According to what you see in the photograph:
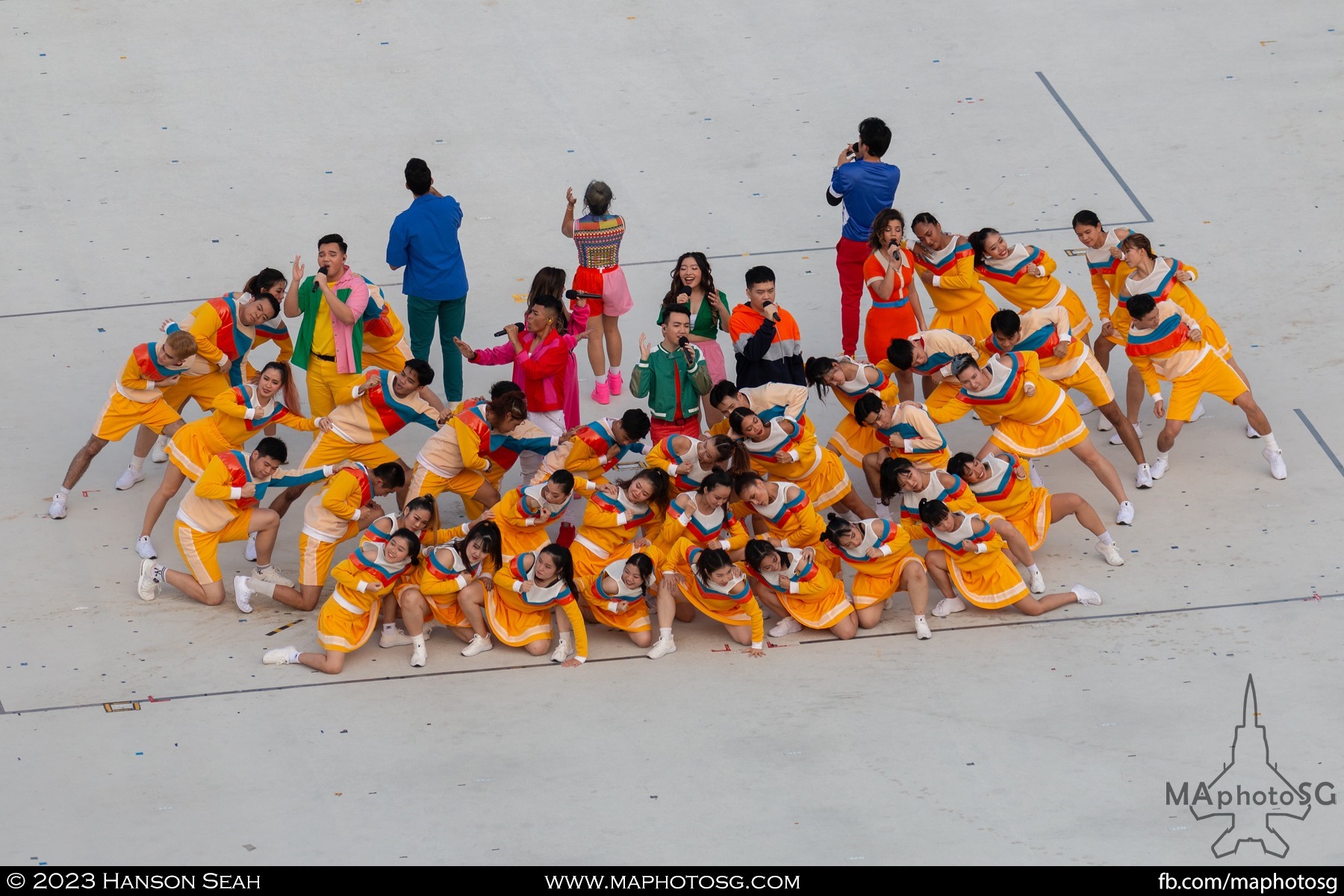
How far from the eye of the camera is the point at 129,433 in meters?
10.3

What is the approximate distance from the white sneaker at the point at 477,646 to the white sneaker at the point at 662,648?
0.75 m

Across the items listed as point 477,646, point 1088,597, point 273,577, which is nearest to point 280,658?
point 273,577

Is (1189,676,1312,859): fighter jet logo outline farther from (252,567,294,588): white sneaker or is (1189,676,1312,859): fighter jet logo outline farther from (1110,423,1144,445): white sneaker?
(252,567,294,588): white sneaker

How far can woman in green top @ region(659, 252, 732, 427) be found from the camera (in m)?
9.30

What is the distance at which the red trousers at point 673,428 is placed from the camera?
29.7ft

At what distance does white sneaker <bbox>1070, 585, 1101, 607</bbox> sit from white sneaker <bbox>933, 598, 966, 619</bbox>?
0.52m

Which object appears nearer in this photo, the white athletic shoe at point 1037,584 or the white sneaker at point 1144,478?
the white athletic shoe at point 1037,584

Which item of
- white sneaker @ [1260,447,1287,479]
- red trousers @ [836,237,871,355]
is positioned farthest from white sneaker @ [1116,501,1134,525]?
red trousers @ [836,237,871,355]

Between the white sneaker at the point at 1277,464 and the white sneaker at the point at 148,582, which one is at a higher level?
the white sneaker at the point at 1277,464

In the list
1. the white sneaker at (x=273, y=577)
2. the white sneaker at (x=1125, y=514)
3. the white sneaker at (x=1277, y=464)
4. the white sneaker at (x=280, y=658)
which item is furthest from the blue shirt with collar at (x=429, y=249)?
the white sneaker at (x=1277, y=464)

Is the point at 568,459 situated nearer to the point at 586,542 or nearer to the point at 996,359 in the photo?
the point at 586,542

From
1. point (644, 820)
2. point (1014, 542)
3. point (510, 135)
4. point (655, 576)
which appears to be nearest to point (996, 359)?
point (1014, 542)

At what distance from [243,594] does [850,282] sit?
3779mm

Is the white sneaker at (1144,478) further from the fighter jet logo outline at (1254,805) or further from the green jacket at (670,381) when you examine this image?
the green jacket at (670,381)
